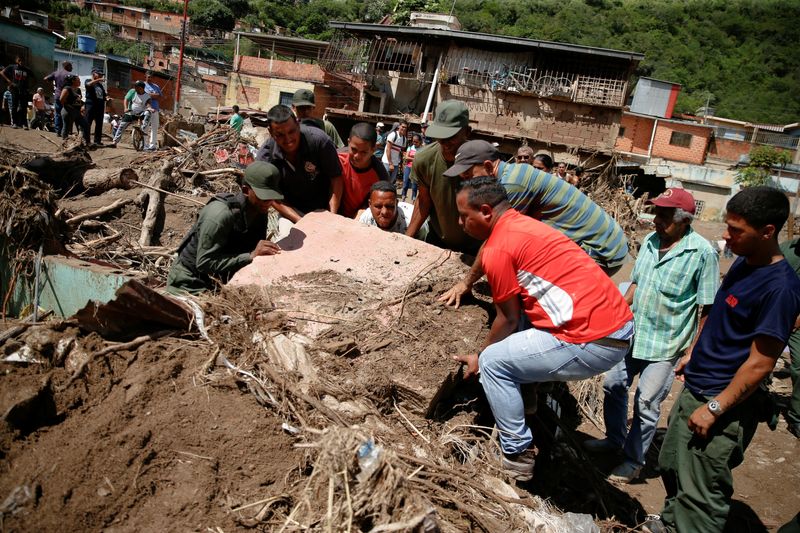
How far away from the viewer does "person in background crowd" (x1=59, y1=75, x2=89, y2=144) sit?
1216 cm

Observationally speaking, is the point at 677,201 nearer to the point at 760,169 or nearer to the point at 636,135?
the point at 760,169

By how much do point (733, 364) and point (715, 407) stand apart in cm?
25

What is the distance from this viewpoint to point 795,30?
252ft

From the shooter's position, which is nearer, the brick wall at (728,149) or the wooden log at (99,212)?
the wooden log at (99,212)

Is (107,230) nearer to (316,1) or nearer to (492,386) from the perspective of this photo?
(492,386)

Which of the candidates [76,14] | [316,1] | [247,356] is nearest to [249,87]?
[247,356]

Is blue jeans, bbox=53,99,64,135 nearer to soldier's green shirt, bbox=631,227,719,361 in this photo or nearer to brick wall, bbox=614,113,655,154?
soldier's green shirt, bbox=631,227,719,361

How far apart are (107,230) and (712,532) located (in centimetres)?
708

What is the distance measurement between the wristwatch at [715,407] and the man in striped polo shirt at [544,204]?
4.04ft

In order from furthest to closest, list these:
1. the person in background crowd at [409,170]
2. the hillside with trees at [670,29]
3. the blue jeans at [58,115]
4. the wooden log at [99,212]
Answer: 1. the hillside with trees at [670,29]
2. the person in background crowd at [409,170]
3. the blue jeans at [58,115]
4. the wooden log at [99,212]

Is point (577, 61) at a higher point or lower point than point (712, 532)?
higher

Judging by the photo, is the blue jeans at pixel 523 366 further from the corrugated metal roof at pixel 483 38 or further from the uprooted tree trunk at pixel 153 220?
the corrugated metal roof at pixel 483 38

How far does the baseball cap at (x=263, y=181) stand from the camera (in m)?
3.69

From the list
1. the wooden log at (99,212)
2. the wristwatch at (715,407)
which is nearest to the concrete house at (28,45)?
the wooden log at (99,212)
